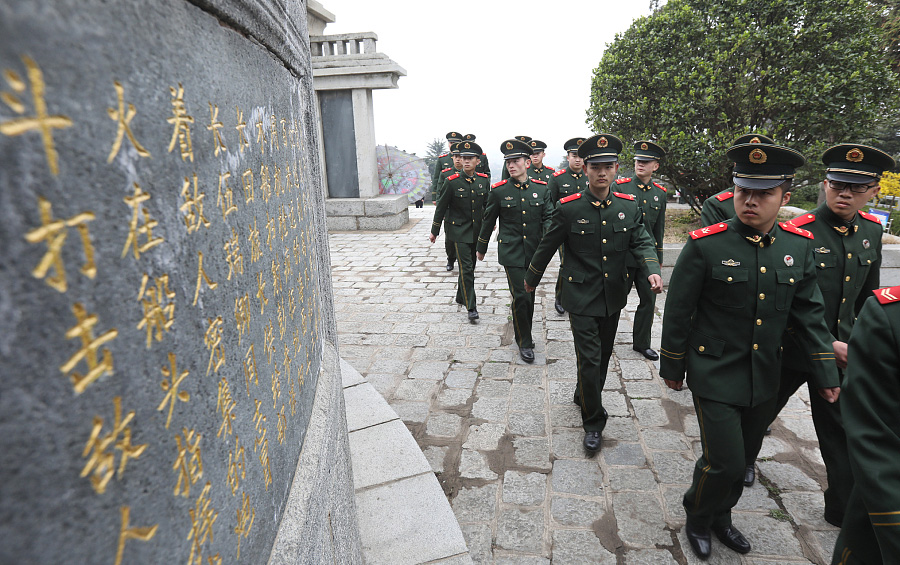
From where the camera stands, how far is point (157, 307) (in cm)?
76

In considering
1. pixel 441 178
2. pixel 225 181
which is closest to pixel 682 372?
pixel 225 181

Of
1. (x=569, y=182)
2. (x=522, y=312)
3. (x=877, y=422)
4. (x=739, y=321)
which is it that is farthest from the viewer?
(x=569, y=182)

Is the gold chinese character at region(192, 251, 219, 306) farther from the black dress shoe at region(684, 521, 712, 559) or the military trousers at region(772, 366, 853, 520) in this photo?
the military trousers at region(772, 366, 853, 520)

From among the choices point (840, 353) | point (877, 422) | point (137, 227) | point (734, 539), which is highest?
point (137, 227)

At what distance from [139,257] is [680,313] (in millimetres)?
2658

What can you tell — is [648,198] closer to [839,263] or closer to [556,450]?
[839,263]

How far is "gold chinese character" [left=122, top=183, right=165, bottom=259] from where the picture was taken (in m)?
0.70

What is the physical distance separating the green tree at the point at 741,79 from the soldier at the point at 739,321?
6562 mm

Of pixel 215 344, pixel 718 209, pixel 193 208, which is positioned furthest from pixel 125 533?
pixel 718 209

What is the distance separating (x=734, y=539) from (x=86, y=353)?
123 inches

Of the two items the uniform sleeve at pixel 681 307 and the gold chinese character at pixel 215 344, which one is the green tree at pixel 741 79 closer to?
the uniform sleeve at pixel 681 307

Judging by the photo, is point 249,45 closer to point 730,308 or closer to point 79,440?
point 79,440

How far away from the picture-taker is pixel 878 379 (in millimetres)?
1710

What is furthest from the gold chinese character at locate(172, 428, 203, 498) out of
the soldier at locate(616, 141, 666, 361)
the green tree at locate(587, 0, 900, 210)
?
the green tree at locate(587, 0, 900, 210)
